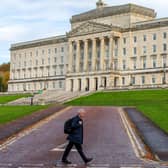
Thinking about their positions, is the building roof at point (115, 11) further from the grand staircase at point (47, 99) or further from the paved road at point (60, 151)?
the paved road at point (60, 151)

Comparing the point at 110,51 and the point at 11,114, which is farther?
the point at 110,51

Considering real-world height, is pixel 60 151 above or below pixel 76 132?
below

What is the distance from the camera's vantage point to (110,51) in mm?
147125

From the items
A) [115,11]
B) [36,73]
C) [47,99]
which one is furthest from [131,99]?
[36,73]

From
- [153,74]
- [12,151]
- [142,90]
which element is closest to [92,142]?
[12,151]

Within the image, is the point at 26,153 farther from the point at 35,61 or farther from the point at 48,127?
the point at 35,61

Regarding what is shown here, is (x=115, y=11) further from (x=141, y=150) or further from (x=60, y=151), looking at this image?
(x=60, y=151)

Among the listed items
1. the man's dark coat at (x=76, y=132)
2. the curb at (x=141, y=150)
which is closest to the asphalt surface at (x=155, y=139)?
the curb at (x=141, y=150)

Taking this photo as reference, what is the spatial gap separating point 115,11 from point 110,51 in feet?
47.1

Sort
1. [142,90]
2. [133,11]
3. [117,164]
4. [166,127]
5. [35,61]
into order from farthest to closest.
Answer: [35,61] < [133,11] < [142,90] < [166,127] < [117,164]

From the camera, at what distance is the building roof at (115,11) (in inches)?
5979

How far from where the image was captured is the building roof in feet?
498

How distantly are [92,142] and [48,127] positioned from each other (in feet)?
39.0

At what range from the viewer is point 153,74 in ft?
458
